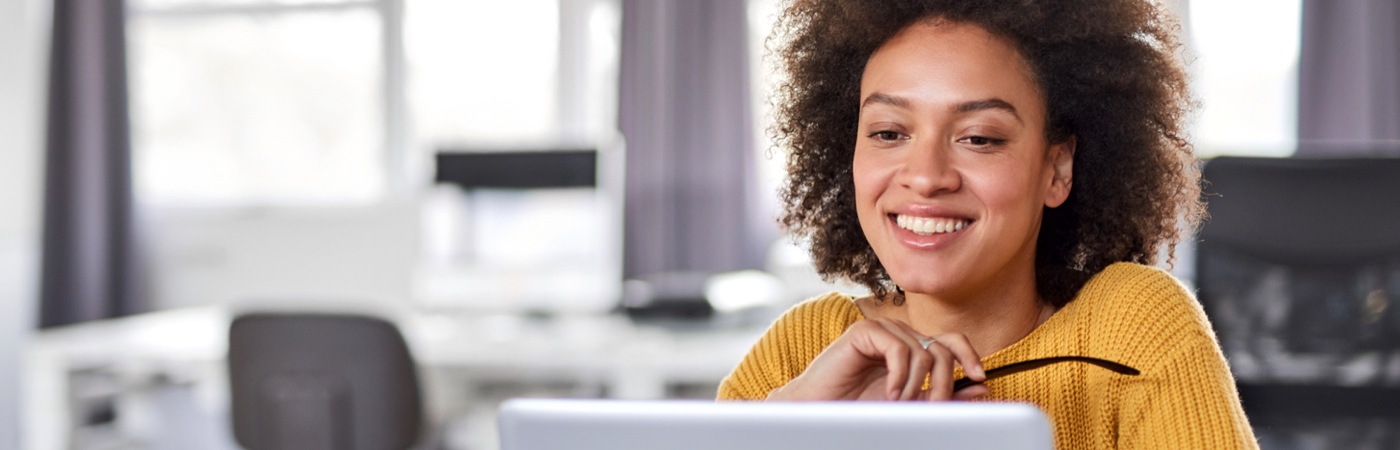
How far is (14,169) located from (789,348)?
2.46 metres

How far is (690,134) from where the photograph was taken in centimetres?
371

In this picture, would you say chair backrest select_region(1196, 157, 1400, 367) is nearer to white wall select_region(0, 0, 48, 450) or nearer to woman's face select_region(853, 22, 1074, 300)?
woman's face select_region(853, 22, 1074, 300)

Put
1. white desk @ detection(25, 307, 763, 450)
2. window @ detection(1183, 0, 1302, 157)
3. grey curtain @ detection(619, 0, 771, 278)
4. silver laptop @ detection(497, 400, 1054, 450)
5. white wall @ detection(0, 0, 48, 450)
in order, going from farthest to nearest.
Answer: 1. grey curtain @ detection(619, 0, 771, 278)
2. window @ detection(1183, 0, 1302, 157)
3. white wall @ detection(0, 0, 48, 450)
4. white desk @ detection(25, 307, 763, 450)
5. silver laptop @ detection(497, 400, 1054, 450)

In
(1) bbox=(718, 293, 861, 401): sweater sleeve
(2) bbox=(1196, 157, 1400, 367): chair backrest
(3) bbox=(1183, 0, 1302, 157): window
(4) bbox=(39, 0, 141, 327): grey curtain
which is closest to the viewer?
(1) bbox=(718, 293, 861, 401): sweater sleeve

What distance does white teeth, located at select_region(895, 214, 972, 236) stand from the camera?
0.84 metres

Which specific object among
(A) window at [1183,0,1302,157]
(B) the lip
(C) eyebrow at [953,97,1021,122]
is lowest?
(B) the lip

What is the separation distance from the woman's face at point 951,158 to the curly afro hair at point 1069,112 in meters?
0.03

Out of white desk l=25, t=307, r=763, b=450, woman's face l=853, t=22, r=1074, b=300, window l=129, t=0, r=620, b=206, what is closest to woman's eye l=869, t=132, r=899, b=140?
woman's face l=853, t=22, r=1074, b=300

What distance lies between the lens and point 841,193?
1078 mm

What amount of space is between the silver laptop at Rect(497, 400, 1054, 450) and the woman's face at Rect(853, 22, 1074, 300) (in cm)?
43

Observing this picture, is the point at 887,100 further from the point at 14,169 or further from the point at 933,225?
the point at 14,169

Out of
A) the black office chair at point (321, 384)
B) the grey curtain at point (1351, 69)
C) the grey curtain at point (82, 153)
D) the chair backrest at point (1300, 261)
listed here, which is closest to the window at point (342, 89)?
the grey curtain at point (82, 153)

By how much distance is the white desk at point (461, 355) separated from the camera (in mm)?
2318

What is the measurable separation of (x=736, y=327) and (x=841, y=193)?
5.14 feet
